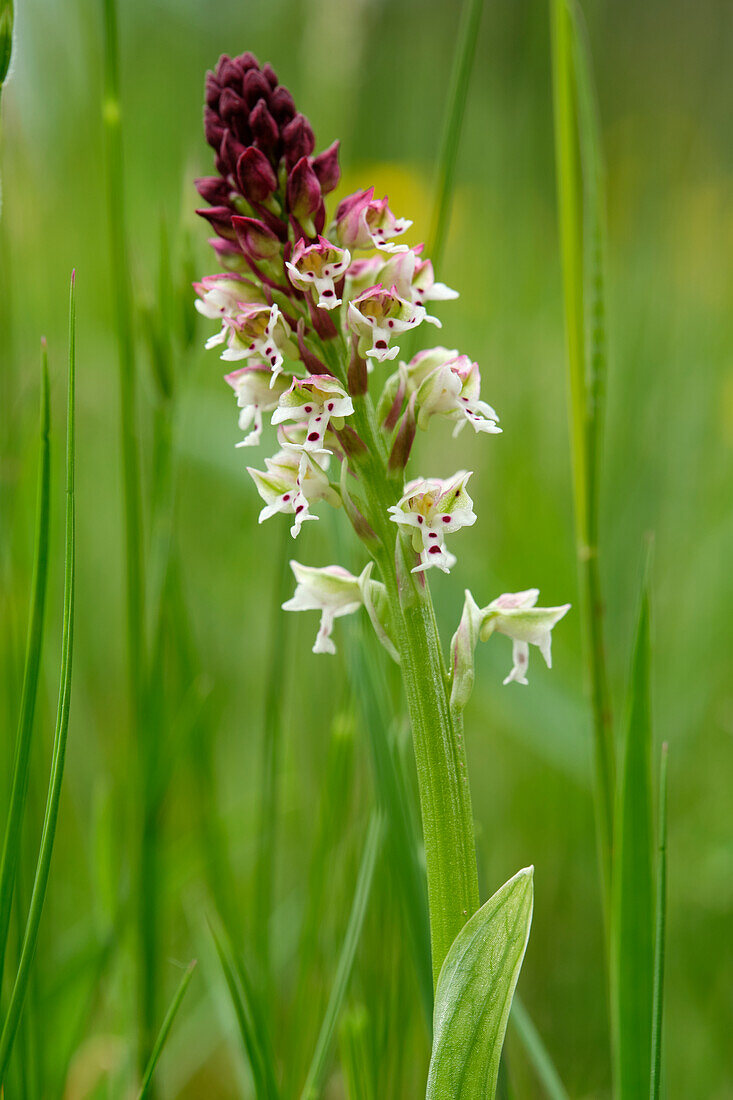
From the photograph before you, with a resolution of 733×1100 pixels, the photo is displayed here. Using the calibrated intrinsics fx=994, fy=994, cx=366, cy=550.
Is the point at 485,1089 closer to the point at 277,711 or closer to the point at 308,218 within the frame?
the point at 277,711

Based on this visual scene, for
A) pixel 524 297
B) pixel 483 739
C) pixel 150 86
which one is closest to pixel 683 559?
pixel 483 739

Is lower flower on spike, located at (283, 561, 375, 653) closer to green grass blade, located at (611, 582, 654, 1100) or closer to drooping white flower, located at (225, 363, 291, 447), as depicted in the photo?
drooping white flower, located at (225, 363, 291, 447)

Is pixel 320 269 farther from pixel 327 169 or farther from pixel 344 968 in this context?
pixel 344 968

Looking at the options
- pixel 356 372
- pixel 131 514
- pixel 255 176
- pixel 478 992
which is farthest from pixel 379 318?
pixel 478 992

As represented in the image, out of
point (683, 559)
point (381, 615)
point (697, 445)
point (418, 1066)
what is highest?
point (697, 445)

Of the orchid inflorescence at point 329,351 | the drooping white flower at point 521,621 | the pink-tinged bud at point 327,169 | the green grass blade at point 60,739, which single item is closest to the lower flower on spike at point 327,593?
the orchid inflorescence at point 329,351
